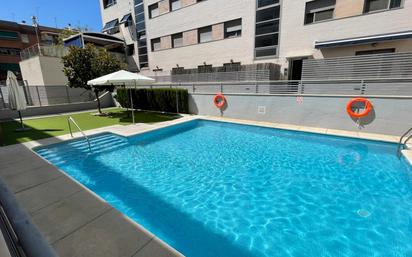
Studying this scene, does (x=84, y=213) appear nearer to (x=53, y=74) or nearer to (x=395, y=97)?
(x=395, y=97)

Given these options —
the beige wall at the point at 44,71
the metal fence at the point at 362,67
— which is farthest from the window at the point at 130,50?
the metal fence at the point at 362,67

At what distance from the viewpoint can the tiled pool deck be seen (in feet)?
8.45

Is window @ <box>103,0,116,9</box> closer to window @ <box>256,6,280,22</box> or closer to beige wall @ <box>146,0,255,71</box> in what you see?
beige wall @ <box>146,0,255,71</box>

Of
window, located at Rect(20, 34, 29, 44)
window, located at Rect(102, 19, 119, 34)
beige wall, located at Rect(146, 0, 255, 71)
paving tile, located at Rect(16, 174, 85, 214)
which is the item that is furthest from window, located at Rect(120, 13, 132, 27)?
window, located at Rect(20, 34, 29, 44)

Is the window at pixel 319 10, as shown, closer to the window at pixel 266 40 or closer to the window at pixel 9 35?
the window at pixel 266 40

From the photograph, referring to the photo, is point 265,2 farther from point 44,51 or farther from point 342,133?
point 44,51

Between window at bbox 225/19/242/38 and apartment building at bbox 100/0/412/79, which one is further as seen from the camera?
window at bbox 225/19/242/38

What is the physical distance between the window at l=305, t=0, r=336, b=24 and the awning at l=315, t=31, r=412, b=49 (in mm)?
1845

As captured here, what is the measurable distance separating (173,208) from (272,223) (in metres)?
2.09

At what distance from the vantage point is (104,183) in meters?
5.29

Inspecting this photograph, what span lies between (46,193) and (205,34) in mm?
17390

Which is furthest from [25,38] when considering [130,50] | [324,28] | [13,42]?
[324,28]

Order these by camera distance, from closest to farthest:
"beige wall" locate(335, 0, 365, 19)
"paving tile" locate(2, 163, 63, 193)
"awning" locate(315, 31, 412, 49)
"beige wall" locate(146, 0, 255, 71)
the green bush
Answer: "paving tile" locate(2, 163, 63, 193)
"awning" locate(315, 31, 412, 49)
"beige wall" locate(335, 0, 365, 19)
the green bush
"beige wall" locate(146, 0, 255, 71)

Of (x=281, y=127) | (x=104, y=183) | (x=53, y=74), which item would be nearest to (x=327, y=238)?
(x=104, y=183)
